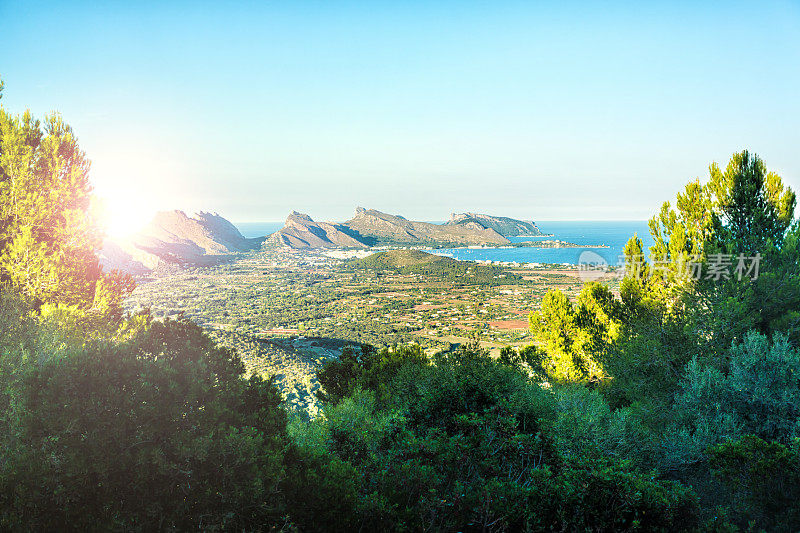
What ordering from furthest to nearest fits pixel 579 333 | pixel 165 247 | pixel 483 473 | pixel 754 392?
pixel 165 247, pixel 579 333, pixel 754 392, pixel 483 473

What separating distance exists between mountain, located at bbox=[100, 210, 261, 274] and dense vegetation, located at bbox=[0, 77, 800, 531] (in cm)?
9101

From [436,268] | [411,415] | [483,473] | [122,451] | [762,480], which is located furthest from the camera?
[436,268]

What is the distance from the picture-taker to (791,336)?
12445mm

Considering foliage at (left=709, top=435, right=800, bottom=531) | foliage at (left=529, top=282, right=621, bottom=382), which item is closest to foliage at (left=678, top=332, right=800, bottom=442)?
foliage at (left=709, top=435, right=800, bottom=531)

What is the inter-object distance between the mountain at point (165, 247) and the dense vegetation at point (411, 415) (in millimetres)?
91009

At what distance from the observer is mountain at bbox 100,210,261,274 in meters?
111

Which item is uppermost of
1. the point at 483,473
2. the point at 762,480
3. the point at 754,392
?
the point at 754,392

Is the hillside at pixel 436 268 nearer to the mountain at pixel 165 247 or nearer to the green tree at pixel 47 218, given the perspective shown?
the mountain at pixel 165 247

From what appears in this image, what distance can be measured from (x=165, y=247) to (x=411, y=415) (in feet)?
540

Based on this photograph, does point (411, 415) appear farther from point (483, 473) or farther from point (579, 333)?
point (579, 333)

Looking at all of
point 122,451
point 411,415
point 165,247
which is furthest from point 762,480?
point 165,247

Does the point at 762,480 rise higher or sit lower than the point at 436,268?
lower

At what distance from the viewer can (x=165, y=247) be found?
149250mm

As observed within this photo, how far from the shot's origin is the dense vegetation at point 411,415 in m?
5.31
